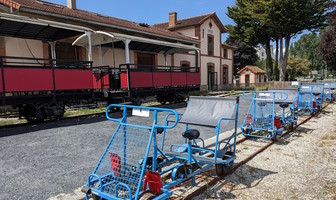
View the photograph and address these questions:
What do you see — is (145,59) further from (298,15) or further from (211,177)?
(298,15)

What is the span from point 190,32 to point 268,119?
21529 mm

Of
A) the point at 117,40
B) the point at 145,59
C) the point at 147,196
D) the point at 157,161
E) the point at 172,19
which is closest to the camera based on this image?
the point at 147,196

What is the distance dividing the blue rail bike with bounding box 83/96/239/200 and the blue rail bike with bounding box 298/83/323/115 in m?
7.15

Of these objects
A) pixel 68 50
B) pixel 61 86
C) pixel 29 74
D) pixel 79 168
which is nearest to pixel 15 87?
pixel 29 74

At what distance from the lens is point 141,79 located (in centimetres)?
1274

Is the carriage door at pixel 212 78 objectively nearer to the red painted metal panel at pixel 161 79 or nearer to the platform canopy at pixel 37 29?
the red painted metal panel at pixel 161 79

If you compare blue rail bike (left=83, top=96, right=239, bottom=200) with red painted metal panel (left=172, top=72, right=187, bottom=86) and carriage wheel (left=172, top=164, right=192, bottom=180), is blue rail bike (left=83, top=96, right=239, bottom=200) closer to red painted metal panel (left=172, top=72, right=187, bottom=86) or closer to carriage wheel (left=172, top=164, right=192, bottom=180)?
carriage wheel (left=172, top=164, right=192, bottom=180)

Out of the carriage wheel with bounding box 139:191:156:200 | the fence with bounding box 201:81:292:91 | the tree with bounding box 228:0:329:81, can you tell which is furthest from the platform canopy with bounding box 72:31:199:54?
the tree with bounding box 228:0:329:81

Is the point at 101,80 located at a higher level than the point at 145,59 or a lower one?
lower

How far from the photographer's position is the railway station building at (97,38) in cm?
1106

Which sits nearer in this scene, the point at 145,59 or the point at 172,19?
the point at 145,59

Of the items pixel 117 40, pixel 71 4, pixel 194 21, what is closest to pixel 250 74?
pixel 194 21

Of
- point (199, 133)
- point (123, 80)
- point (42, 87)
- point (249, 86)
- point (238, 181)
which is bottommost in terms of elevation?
point (238, 181)

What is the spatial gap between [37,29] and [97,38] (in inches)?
116
